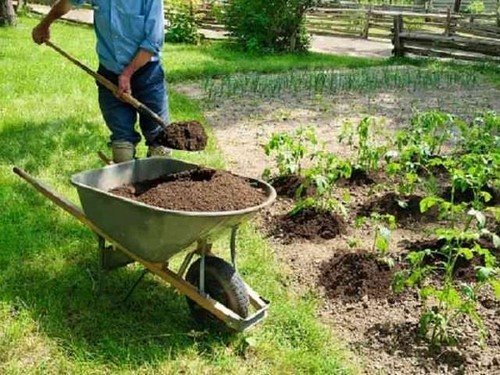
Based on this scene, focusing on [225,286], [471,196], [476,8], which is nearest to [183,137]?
[225,286]

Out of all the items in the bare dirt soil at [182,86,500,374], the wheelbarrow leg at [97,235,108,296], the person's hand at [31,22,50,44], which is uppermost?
the person's hand at [31,22,50,44]

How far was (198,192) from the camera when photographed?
328cm

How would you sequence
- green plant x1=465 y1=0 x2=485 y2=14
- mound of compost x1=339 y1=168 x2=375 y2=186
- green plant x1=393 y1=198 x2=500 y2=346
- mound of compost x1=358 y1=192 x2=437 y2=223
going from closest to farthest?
green plant x1=393 y1=198 x2=500 y2=346 < mound of compost x1=358 y1=192 x2=437 y2=223 < mound of compost x1=339 y1=168 x2=375 y2=186 < green plant x1=465 y1=0 x2=485 y2=14

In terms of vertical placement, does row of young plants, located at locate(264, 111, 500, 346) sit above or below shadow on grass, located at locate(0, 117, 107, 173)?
above

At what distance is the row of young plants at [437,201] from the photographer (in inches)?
130

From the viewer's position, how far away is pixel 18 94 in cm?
806

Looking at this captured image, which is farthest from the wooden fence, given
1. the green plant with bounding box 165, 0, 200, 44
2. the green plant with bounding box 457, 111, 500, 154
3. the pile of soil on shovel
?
the pile of soil on shovel

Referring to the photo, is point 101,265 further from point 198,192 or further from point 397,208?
point 397,208

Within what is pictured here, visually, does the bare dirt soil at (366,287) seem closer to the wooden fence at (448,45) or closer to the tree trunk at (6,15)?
the wooden fence at (448,45)

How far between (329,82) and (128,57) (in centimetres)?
706

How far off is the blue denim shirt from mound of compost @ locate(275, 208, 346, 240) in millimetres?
1515

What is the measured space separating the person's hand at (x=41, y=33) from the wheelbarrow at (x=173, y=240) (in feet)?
4.41

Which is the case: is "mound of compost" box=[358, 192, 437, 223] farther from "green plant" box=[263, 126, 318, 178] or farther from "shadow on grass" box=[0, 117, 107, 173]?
"shadow on grass" box=[0, 117, 107, 173]

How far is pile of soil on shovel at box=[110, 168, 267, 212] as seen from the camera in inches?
125
